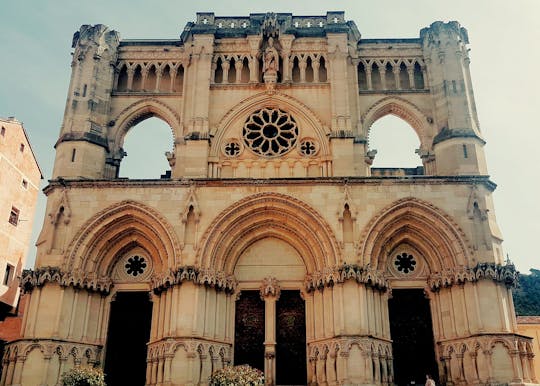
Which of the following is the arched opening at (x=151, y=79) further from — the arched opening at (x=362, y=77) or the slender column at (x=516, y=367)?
the slender column at (x=516, y=367)

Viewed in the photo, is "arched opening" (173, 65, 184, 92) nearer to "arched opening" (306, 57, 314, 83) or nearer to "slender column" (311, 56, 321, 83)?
"arched opening" (306, 57, 314, 83)

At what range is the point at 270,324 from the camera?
19.1 meters

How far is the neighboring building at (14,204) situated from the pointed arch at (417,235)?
19310mm

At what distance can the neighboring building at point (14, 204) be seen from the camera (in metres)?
27.5

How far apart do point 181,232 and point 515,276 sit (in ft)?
38.7

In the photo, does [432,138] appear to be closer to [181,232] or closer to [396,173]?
[396,173]

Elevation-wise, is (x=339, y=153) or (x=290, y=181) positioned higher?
(x=339, y=153)

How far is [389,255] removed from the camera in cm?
2017

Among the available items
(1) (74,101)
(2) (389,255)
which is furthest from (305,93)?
(1) (74,101)

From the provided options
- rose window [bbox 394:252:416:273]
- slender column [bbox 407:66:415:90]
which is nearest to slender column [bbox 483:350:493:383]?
rose window [bbox 394:252:416:273]

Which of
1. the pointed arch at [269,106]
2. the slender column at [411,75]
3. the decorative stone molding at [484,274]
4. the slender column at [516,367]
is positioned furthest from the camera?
the slender column at [411,75]

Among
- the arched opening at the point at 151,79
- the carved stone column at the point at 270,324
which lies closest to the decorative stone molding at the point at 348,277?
the carved stone column at the point at 270,324

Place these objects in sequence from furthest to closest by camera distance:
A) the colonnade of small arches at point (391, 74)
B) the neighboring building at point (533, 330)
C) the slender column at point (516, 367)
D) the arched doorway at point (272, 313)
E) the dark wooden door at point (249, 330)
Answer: the neighboring building at point (533, 330) → the colonnade of small arches at point (391, 74) → the dark wooden door at point (249, 330) → the arched doorway at point (272, 313) → the slender column at point (516, 367)

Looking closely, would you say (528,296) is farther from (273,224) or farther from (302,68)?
(273,224)
